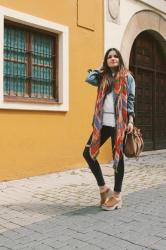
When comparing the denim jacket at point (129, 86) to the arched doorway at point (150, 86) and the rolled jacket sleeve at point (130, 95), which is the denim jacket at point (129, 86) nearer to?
the rolled jacket sleeve at point (130, 95)

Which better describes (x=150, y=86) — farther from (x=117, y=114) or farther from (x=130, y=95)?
(x=117, y=114)

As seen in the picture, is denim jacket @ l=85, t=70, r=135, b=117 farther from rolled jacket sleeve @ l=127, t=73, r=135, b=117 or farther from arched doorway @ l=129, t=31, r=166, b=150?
arched doorway @ l=129, t=31, r=166, b=150

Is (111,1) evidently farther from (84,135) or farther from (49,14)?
(84,135)

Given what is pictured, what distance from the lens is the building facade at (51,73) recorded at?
22.1 ft

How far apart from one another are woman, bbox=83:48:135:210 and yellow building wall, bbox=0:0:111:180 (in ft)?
7.26

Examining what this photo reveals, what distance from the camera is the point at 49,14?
734cm

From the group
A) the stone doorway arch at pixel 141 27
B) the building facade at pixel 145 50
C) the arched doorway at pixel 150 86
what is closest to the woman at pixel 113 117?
the building facade at pixel 145 50

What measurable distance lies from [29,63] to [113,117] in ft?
9.64

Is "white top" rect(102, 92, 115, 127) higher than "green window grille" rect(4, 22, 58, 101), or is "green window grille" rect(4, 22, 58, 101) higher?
"green window grille" rect(4, 22, 58, 101)

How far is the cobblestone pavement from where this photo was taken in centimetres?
360

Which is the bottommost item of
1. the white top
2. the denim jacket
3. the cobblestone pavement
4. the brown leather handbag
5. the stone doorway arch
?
the cobblestone pavement

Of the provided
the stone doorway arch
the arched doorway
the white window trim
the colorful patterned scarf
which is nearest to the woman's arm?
the colorful patterned scarf

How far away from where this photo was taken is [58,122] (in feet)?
24.7

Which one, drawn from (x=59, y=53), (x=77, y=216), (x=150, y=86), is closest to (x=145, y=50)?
(x=150, y=86)
